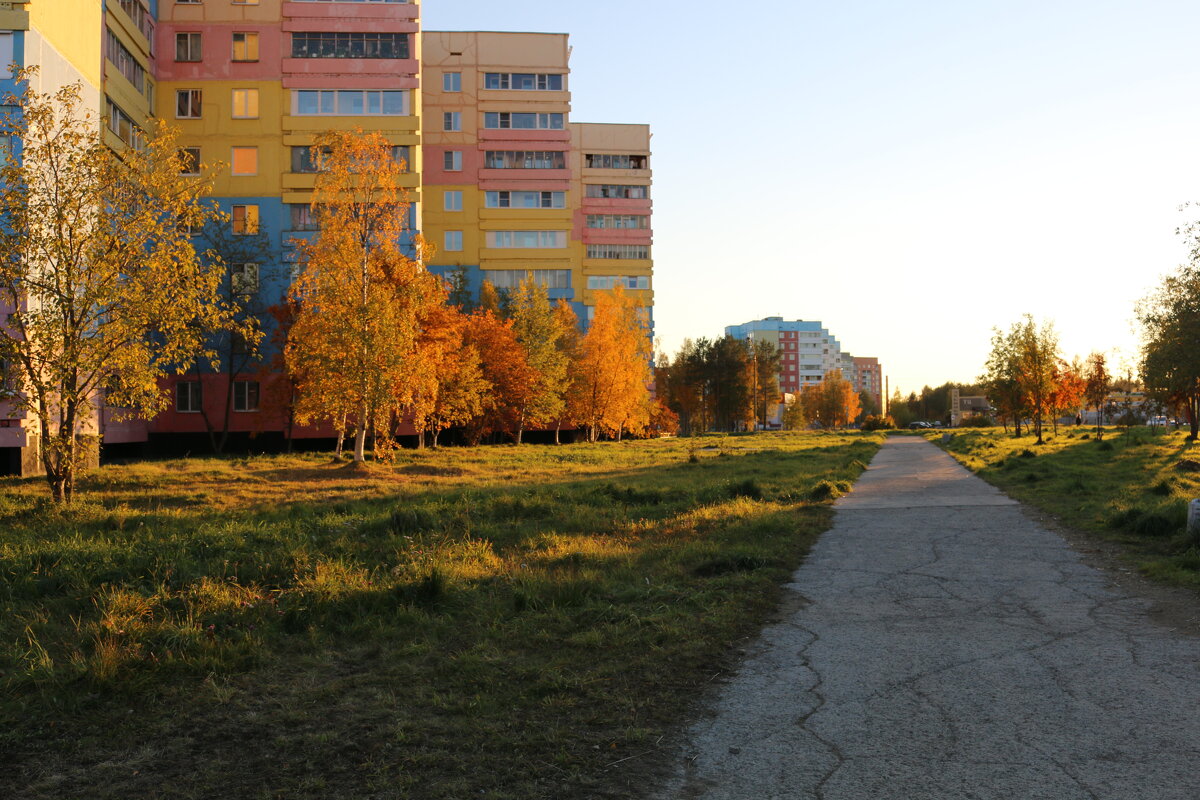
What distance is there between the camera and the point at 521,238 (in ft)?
191

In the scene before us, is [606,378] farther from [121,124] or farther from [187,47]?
[121,124]

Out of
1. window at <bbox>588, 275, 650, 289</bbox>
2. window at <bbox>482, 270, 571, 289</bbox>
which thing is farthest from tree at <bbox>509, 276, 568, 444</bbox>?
window at <bbox>588, 275, 650, 289</bbox>

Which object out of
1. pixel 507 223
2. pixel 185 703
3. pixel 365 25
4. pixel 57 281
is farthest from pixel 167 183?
pixel 507 223

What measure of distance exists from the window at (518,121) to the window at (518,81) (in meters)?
1.79

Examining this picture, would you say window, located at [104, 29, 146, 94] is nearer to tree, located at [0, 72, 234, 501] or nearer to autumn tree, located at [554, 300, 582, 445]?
tree, located at [0, 72, 234, 501]

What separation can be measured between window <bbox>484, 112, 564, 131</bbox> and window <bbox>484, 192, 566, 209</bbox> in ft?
14.2

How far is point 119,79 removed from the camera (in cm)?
3416

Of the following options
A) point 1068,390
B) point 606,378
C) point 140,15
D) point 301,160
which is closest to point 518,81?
point 301,160

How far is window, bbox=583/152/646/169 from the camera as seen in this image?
7538cm

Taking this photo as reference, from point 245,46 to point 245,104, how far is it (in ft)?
9.23

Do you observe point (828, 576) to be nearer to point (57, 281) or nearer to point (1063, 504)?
point (1063, 504)

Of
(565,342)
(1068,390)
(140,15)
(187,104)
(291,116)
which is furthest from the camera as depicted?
(1068,390)

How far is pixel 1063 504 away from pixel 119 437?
3199 centimetres

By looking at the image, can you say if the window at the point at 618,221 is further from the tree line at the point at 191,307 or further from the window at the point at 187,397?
the window at the point at 187,397
